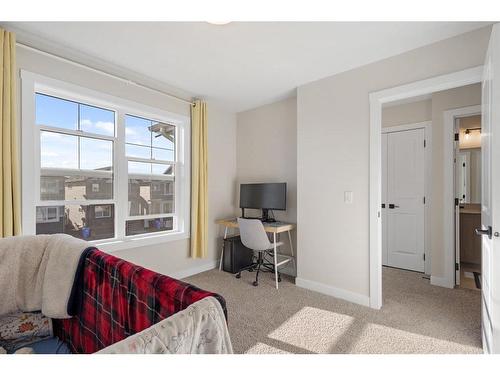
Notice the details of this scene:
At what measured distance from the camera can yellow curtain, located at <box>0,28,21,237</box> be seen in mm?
1815

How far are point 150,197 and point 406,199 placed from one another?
3.39 m

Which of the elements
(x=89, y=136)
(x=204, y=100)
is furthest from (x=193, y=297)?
(x=204, y=100)

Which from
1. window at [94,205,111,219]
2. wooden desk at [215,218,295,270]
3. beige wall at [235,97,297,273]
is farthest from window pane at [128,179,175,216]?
beige wall at [235,97,297,273]

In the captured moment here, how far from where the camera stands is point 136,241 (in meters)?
2.72

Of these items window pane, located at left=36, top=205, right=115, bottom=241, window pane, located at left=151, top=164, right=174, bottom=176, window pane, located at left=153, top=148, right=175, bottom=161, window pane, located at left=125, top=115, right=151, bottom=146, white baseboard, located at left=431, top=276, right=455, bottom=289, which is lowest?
white baseboard, located at left=431, top=276, right=455, bottom=289

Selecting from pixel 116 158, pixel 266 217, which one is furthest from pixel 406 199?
pixel 116 158

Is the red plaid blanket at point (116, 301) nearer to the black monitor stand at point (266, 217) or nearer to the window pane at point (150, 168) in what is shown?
the window pane at point (150, 168)

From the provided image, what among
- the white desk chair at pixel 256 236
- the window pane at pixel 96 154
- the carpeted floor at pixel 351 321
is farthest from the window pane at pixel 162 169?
the carpeted floor at pixel 351 321

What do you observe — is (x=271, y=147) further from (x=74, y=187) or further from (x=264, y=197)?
(x=74, y=187)

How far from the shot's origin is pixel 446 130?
2.85 metres

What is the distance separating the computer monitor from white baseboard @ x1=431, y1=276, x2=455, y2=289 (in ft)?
6.22

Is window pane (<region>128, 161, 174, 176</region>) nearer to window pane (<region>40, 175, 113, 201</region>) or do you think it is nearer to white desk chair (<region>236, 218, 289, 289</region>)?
window pane (<region>40, 175, 113, 201</region>)

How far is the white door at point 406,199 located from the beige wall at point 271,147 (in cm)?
145

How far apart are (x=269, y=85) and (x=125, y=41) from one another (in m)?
1.52
